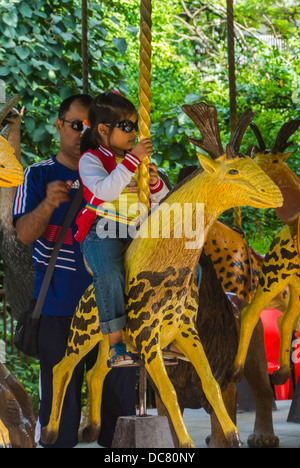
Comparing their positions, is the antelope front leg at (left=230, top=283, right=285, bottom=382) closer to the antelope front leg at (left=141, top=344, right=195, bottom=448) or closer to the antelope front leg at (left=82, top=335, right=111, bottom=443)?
the antelope front leg at (left=82, top=335, right=111, bottom=443)

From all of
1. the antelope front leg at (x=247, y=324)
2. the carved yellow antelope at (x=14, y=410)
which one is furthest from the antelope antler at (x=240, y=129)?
the antelope front leg at (x=247, y=324)

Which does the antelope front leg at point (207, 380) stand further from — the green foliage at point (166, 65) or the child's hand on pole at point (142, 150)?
the green foliage at point (166, 65)

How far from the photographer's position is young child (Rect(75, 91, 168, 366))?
6.59 feet

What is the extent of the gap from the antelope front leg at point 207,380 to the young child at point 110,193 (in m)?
0.18

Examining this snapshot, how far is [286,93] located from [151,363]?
6541 mm

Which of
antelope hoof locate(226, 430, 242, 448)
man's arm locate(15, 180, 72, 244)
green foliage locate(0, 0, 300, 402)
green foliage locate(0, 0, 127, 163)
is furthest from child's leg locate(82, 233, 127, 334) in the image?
green foliage locate(0, 0, 127, 163)

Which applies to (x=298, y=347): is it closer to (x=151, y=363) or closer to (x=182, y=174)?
(x=182, y=174)

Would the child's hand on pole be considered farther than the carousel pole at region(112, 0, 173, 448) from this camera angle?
Yes

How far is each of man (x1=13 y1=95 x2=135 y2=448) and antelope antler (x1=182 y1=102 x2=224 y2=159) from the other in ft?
1.93

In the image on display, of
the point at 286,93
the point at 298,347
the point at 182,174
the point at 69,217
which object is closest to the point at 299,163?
the point at 286,93

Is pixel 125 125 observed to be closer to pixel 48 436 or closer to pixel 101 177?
pixel 101 177

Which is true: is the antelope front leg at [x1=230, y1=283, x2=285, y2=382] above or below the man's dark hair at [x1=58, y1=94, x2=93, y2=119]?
below

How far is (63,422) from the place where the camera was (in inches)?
95.0

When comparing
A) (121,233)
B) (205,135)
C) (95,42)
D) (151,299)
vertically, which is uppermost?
(95,42)
